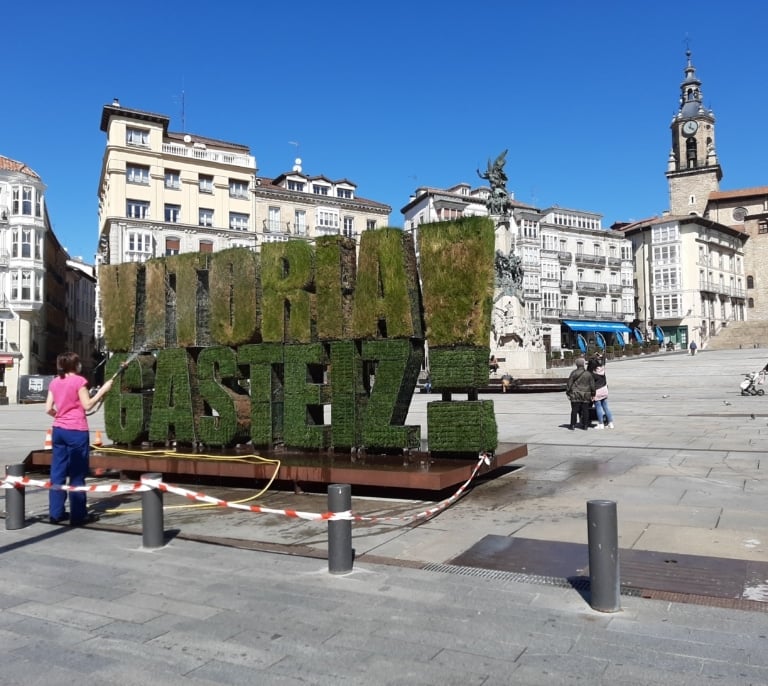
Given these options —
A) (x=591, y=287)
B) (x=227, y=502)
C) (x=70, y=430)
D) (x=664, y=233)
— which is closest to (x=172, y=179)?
(x=591, y=287)

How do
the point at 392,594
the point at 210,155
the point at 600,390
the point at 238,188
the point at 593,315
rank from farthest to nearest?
the point at 593,315 < the point at 238,188 < the point at 210,155 < the point at 600,390 < the point at 392,594

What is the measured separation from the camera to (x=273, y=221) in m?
58.3

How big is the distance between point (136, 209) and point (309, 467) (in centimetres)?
4823

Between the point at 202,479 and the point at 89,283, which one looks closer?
the point at 202,479

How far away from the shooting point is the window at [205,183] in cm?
5500

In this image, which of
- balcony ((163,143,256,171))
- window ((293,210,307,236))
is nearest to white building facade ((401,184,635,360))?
A: window ((293,210,307,236))

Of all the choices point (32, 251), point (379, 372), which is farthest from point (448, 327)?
point (32, 251)

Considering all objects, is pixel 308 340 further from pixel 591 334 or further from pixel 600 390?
pixel 591 334

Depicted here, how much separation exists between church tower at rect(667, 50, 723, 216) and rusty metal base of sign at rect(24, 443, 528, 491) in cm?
8839

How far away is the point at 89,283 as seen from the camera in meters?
79.0

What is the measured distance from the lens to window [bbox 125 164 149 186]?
51.4 m

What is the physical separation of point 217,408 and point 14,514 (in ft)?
12.8

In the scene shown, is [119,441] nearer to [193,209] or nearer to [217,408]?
[217,408]

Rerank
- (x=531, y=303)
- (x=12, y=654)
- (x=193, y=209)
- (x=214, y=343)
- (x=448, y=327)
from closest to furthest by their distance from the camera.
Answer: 1. (x=12, y=654)
2. (x=448, y=327)
3. (x=214, y=343)
4. (x=193, y=209)
5. (x=531, y=303)
